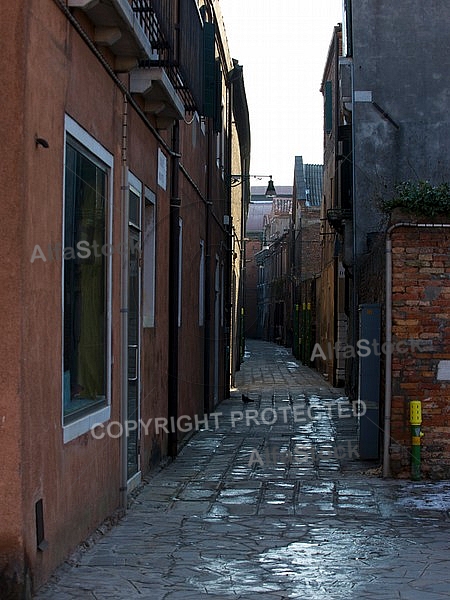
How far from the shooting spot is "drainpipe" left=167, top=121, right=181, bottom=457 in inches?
427

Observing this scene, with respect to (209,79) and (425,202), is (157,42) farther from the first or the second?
(209,79)

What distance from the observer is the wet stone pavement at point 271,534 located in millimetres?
5656

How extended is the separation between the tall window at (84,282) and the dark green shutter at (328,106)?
16954 mm

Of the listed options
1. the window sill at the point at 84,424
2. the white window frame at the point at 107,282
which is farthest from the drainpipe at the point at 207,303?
the window sill at the point at 84,424

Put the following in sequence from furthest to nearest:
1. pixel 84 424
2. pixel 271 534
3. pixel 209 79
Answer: pixel 209 79, pixel 271 534, pixel 84 424

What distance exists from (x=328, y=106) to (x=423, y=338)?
15.5 m

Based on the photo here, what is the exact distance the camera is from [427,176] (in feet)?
53.0

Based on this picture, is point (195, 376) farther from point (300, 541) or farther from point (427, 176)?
point (300, 541)

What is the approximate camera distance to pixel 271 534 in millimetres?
7164

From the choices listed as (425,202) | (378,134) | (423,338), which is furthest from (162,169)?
(378,134)

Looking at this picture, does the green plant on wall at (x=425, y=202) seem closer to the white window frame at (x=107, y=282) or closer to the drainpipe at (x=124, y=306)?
the drainpipe at (x=124, y=306)

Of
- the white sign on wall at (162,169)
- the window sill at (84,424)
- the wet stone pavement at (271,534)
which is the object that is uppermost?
the white sign on wall at (162,169)

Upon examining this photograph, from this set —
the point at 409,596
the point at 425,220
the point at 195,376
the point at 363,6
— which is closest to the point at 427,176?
the point at 363,6

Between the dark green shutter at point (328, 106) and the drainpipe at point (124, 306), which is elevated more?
the dark green shutter at point (328, 106)
